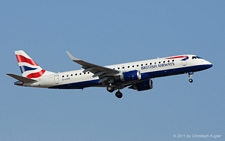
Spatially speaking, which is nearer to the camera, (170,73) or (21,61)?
(170,73)

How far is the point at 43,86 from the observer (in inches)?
2441

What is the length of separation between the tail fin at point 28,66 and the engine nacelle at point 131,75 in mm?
11090

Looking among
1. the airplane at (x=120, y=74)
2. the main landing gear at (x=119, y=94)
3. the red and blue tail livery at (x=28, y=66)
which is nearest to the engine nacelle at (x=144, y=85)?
the airplane at (x=120, y=74)

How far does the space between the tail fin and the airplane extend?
1226 millimetres

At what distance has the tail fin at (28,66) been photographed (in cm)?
6359

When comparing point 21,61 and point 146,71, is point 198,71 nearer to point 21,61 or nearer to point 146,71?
point 146,71

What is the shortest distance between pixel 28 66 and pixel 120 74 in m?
13.3

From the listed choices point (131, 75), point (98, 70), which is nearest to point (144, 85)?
point (131, 75)

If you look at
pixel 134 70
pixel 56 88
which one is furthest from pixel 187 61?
pixel 56 88

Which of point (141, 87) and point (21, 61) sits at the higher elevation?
point (21, 61)

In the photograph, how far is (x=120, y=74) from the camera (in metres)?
58.3

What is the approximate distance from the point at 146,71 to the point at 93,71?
609 centimetres

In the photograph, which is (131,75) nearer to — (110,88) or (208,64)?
(110,88)

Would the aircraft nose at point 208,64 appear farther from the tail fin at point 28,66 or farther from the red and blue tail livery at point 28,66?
the red and blue tail livery at point 28,66
